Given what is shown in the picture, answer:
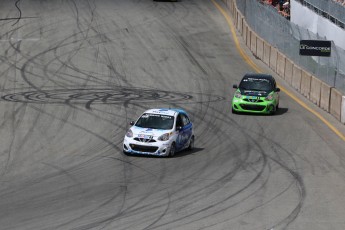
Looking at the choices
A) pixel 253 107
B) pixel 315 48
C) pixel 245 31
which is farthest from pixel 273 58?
pixel 253 107

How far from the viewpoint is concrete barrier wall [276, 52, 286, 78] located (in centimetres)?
4428

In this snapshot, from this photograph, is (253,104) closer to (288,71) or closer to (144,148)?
(288,71)

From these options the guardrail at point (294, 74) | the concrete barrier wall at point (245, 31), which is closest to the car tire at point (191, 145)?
the guardrail at point (294, 74)

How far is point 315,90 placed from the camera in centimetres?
3816

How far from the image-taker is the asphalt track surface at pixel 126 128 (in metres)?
19.7

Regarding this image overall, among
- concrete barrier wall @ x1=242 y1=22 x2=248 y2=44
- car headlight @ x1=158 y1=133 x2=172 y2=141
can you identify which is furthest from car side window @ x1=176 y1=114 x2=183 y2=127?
concrete barrier wall @ x1=242 y1=22 x2=248 y2=44

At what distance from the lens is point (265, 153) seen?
27500 mm

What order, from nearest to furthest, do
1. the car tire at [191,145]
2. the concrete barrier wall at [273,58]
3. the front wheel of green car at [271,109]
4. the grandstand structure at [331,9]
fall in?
the car tire at [191,145], the front wheel of green car at [271,109], the grandstand structure at [331,9], the concrete barrier wall at [273,58]

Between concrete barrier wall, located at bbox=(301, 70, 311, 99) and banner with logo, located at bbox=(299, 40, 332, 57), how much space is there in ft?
3.20

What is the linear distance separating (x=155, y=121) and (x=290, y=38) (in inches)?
738

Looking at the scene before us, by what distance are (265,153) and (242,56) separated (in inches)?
868

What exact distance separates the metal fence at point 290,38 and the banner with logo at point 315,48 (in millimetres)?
353

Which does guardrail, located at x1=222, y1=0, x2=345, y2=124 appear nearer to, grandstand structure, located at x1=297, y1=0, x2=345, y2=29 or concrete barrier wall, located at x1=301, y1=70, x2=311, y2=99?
concrete barrier wall, located at x1=301, y1=70, x2=311, y2=99

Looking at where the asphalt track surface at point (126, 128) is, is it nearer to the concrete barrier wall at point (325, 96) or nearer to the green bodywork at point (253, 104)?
the green bodywork at point (253, 104)
